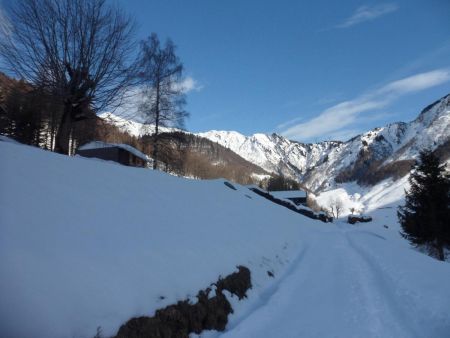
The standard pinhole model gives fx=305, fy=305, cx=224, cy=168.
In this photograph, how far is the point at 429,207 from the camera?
74.6 feet

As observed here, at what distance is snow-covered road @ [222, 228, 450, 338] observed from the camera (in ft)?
19.9

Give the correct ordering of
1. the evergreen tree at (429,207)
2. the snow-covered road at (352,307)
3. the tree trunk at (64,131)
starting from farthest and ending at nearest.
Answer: the evergreen tree at (429,207), the tree trunk at (64,131), the snow-covered road at (352,307)

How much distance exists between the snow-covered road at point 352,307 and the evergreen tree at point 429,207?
13.1 metres

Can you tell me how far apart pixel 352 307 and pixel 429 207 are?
64.3 feet

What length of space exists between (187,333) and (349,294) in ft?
16.9

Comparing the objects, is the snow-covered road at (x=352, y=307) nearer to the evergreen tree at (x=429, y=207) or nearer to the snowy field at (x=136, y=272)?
the snowy field at (x=136, y=272)

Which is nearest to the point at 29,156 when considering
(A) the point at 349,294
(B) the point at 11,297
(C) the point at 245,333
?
(B) the point at 11,297

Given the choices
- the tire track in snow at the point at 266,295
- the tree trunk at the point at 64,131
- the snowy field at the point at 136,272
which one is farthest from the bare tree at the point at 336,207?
the tree trunk at the point at 64,131

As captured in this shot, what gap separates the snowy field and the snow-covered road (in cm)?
3

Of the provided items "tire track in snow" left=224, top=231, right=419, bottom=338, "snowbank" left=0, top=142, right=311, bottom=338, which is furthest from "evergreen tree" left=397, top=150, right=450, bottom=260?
"snowbank" left=0, top=142, right=311, bottom=338

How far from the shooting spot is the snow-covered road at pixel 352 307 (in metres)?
6.05

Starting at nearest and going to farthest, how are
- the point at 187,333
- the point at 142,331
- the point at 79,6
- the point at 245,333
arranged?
the point at 142,331
the point at 187,333
the point at 245,333
the point at 79,6

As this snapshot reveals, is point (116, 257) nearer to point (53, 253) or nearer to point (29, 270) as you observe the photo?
point (53, 253)

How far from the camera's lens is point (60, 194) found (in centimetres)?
618
